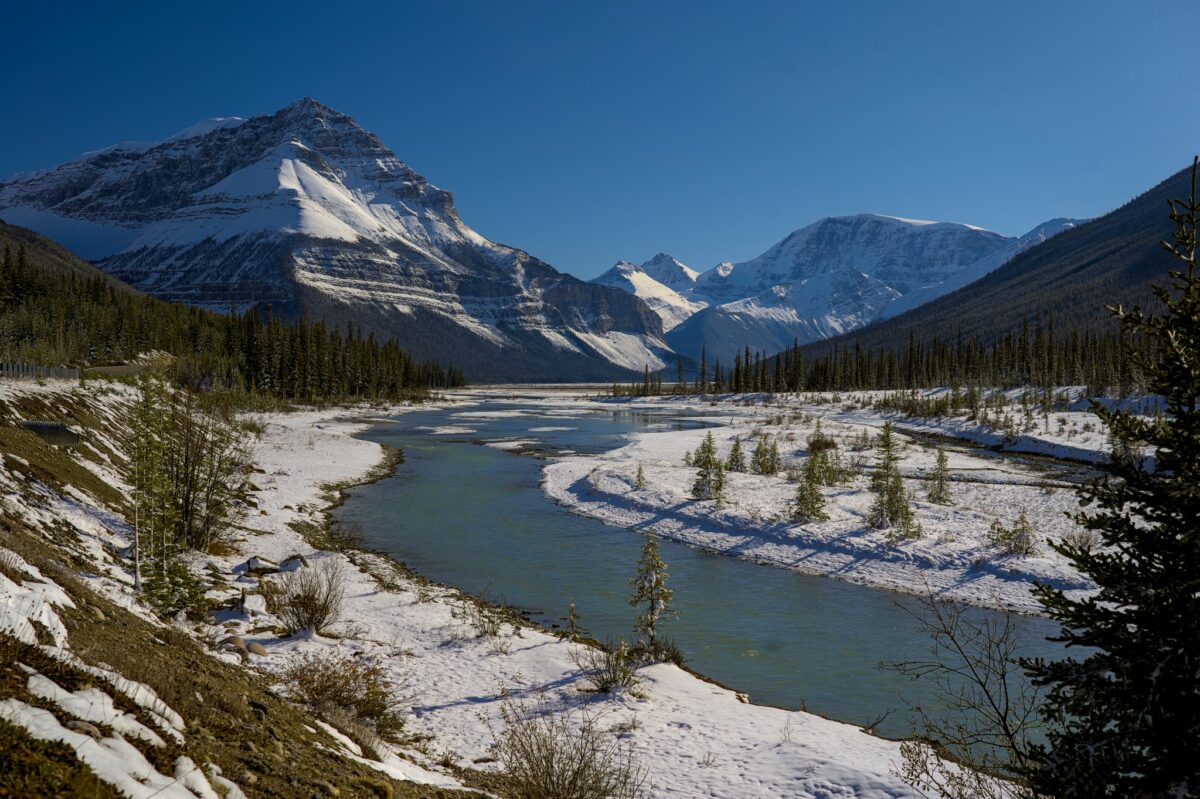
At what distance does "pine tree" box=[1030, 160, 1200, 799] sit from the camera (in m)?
4.71

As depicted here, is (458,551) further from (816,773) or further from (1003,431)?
(1003,431)

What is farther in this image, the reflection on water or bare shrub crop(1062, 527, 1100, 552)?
bare shrub crop(1062, 527, 1100, 552)

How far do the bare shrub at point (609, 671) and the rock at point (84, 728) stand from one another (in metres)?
8.24

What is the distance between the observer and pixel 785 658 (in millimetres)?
13758

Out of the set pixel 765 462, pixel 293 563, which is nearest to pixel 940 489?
pixel 765 462

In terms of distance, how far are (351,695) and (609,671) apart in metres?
4.20

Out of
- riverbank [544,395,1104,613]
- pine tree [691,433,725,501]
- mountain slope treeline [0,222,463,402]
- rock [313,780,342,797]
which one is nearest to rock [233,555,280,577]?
rock [313,780,342,797]

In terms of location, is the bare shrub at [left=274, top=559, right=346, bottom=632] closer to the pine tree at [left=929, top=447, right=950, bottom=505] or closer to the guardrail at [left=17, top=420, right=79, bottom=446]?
the guardrail at [left=17, top=420, right=79, bottom=446]

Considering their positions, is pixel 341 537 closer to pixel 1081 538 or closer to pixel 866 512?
pixel 866 512

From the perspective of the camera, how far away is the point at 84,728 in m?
4.07

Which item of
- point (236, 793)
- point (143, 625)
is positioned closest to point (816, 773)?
point (236, 793)

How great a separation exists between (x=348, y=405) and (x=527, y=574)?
277 feet

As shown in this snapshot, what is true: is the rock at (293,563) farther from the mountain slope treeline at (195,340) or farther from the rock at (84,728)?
the mountain slope treeline at (195,340)

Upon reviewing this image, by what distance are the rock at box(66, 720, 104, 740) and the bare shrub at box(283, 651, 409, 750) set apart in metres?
4.01
